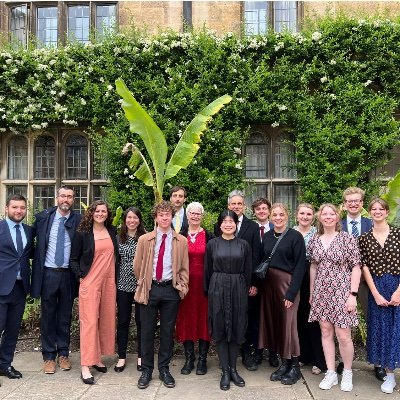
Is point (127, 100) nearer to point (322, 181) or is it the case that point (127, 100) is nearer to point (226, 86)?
point (226, 86)

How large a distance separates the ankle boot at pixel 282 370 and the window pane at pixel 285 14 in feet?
20.5

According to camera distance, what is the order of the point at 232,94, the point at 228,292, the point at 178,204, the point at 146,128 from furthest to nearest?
the point at 232,94, the point at 146,128, the point at 178,204, the point at 228,292

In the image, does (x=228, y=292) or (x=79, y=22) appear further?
(x=79, y=22)

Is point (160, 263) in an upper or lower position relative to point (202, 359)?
upper

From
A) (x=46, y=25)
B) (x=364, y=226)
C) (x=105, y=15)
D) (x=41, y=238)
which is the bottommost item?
(x=41, y=238)

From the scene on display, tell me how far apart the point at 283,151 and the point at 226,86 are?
1.63m

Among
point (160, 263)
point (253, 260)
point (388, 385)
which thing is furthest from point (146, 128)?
point (388, 385)

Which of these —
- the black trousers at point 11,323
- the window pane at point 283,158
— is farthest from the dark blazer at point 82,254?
the window pane at point 283,158

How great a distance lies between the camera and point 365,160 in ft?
27.2

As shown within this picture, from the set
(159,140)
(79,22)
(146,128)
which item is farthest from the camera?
(79,22)

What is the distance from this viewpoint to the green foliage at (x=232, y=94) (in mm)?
8094

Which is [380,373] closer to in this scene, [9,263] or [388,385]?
[388,385]

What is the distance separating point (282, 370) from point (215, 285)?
46.6 inches

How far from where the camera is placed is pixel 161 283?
15.8 feet
